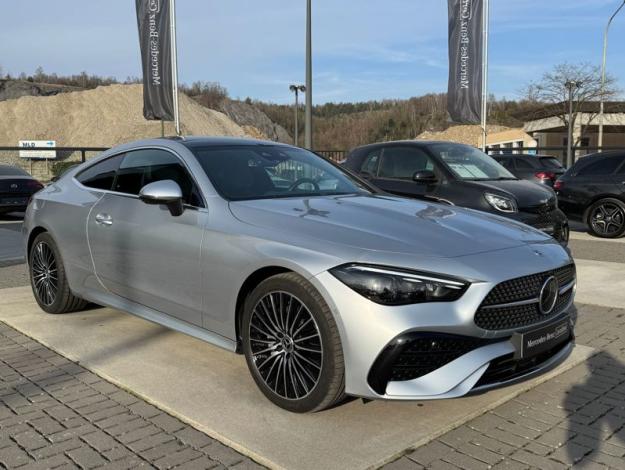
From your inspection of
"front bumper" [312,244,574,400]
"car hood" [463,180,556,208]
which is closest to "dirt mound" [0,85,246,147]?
"car hood" [463,180,556,208]

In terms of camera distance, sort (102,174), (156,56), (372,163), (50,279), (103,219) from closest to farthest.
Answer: (103,219) → (102,174) → (50,279) → (372,163) → (156,56)

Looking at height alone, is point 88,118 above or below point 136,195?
above

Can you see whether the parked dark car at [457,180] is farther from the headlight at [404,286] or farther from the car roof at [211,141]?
the headlight at [404,286]

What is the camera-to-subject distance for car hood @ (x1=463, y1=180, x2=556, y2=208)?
7.99 metres

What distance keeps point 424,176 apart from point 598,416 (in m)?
4.88

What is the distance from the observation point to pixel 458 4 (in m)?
19.8

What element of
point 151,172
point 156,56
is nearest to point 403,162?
point 151,172

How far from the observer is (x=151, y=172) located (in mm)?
4633

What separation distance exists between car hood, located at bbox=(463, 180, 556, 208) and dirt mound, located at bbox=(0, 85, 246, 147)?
1937 inches

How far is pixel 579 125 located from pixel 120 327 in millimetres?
42380

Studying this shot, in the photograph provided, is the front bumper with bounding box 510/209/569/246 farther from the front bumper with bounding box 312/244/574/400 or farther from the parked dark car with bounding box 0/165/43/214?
the parked dark car with bounding box 0/165/43/214

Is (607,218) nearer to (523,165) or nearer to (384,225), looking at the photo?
(523,165)

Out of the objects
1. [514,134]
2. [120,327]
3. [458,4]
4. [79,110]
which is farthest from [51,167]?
[120,327]

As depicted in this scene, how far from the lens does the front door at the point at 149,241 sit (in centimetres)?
392
